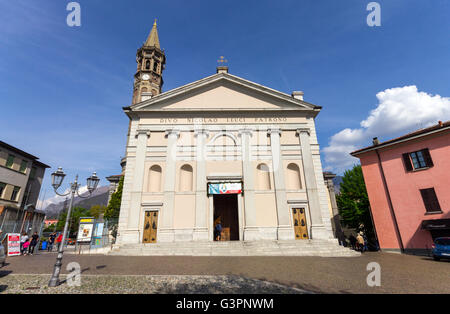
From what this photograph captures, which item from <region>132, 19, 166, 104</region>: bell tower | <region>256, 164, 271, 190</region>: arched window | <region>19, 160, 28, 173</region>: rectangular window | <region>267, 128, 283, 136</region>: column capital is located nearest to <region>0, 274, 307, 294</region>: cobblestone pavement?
<region>256, 164, 271, 190</region>: arched window

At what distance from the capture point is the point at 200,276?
8367 mm

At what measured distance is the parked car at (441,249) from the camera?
41.7 feet

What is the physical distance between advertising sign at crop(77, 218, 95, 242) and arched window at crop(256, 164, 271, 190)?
46.7 feet

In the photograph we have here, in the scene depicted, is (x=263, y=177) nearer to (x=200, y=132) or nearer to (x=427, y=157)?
(x=200, y=132)

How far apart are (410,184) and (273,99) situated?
556 inches

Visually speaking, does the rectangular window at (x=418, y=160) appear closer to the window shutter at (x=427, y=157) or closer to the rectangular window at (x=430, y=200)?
the window shutter at (x=427, y=157)

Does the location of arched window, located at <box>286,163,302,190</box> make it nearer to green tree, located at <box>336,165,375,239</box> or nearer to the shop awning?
the shop awning

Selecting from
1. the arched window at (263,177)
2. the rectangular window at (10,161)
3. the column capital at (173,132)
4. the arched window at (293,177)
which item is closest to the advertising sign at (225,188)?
the arched window at (263,177)

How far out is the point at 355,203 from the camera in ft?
85.3

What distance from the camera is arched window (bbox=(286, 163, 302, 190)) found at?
1959cm

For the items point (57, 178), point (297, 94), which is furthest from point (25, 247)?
point (297, 94)
